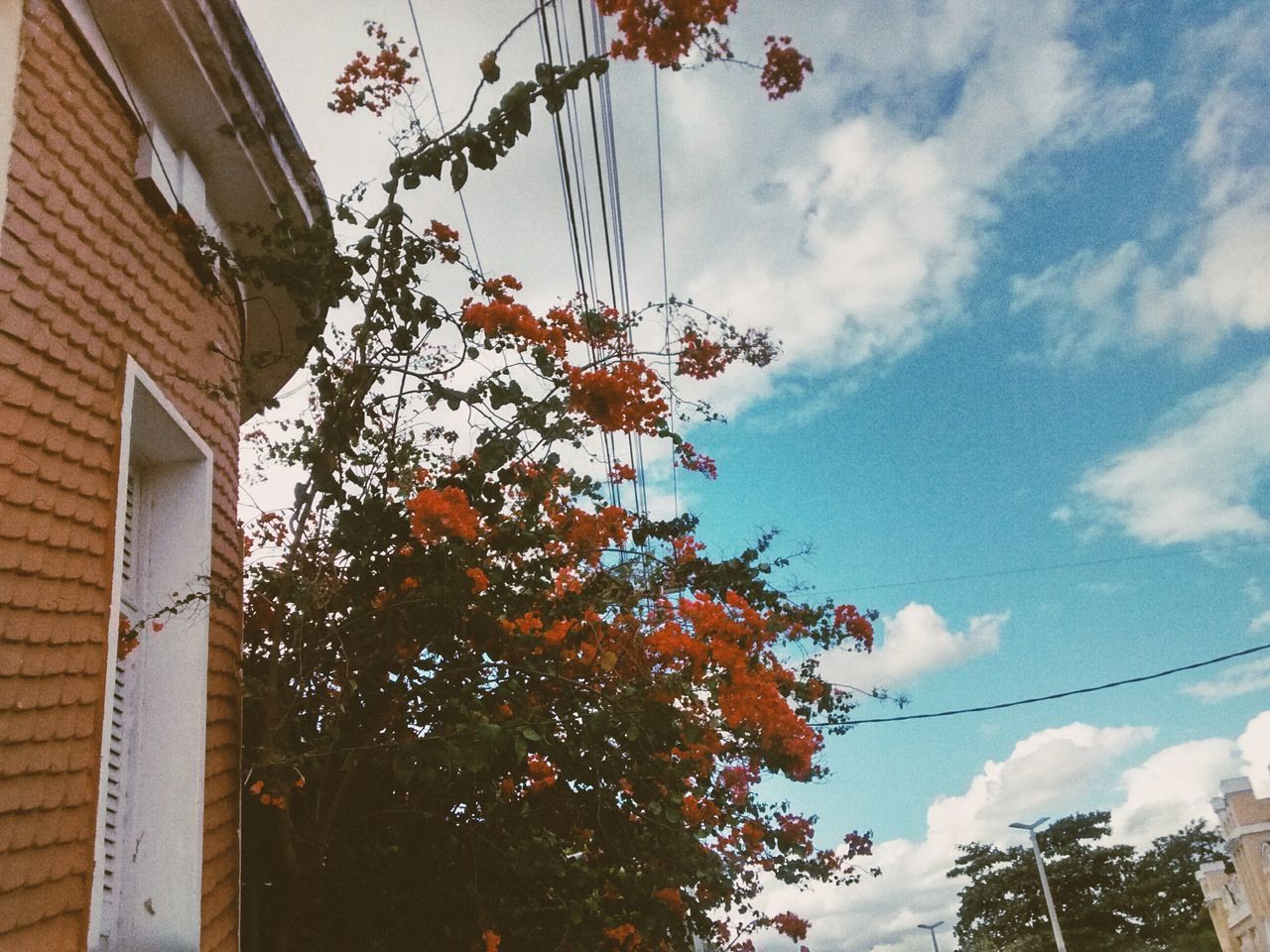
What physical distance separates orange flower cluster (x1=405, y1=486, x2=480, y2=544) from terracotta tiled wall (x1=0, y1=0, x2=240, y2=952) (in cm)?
89

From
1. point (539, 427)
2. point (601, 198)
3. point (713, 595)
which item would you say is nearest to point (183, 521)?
point (539, 427)

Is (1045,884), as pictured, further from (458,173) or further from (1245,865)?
(458,173)

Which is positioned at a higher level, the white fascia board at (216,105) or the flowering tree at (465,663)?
the white fascia board at (216,105)

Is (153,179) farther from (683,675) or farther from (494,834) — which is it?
(494,834)

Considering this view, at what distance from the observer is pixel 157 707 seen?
4254mm

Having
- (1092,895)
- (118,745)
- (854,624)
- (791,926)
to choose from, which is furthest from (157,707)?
(1092,895)

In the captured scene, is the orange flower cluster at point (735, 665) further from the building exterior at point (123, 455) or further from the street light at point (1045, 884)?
the street light at point (1045, 884)

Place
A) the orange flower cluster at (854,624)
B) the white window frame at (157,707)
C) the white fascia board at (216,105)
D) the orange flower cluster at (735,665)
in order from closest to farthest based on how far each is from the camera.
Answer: the white window frame at (157,707), the white fascia board at (216,105), the orange flower cluster at (735,665), the orange flower cluster at (854,624)

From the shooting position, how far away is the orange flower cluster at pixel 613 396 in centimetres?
551

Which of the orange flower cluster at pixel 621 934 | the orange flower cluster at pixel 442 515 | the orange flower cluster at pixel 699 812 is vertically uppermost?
the orange flower cluster at pixel 442 515

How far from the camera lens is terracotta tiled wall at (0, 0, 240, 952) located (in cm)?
307

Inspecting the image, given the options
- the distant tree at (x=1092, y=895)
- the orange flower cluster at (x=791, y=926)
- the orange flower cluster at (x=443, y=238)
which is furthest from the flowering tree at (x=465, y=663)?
the distant tree at (x=1092, y=895)

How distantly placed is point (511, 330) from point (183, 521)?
188cm

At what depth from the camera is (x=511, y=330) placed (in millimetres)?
5609
